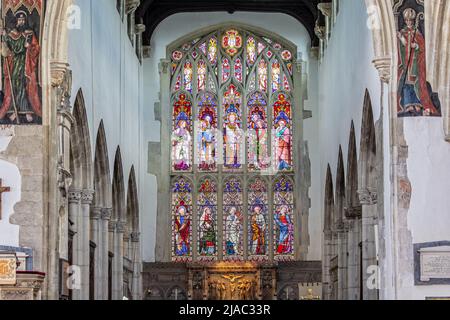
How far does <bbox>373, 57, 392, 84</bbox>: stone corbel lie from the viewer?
69.8 ft

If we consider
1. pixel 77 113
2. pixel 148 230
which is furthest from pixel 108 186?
pixel 148 230

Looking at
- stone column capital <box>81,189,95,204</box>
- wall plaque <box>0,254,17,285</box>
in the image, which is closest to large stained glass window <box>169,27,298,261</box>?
stone column capital <box>81,189,95,204</box>

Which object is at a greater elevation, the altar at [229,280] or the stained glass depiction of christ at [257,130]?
the stained glass depiction of christ at [257,130]

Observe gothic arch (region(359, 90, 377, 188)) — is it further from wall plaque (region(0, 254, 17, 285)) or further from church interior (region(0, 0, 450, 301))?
wall plaque (region(0, 254, 17, 285))

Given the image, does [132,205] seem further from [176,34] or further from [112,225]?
[176,34]

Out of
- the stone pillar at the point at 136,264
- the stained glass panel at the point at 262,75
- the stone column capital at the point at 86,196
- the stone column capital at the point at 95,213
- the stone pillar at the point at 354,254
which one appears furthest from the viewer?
the stained glass panel at the point at 262,75

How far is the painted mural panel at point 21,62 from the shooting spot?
20.4 metres

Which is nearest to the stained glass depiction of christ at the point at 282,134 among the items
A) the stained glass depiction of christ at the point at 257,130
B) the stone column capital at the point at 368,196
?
the stained glass depiction of christ at the point at 257,130

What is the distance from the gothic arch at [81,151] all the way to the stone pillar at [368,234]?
19.7ft

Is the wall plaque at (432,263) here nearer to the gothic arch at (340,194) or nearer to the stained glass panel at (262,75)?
the gothic arch at (340,194)

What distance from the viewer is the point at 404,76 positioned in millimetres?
21219

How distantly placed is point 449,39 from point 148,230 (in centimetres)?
1689

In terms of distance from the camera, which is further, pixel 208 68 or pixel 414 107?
pixel 208 68
